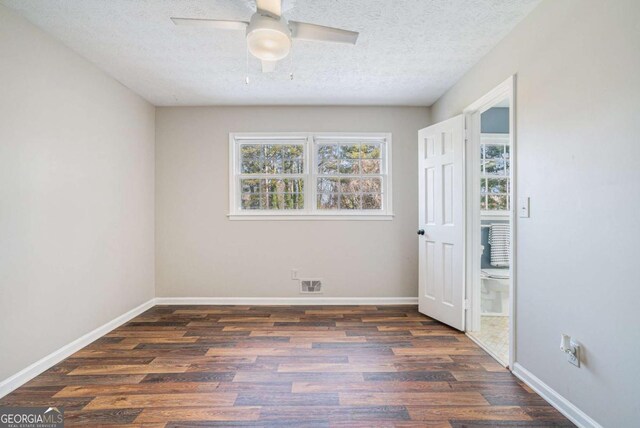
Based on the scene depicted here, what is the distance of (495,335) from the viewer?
297 centimetres

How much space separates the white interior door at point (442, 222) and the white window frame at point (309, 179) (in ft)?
1.61

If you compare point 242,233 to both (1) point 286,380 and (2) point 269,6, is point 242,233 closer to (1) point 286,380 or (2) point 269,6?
(1) point 286,380

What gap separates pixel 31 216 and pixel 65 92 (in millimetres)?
1036

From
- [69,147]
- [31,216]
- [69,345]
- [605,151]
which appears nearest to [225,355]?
[69,345]

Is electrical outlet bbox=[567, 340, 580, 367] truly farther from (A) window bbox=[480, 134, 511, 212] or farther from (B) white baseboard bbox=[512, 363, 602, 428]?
(A) window bbox=[480, 134, 511, 212]

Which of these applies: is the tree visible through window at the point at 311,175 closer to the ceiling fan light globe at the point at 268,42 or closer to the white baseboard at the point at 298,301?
the white baseboard at the point at 298,301

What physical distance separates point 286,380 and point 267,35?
215 centimetres

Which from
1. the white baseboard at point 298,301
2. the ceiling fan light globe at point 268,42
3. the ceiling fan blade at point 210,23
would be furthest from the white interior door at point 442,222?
the ceiling fan blade at point 210,23

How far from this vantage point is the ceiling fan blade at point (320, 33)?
1.75 m

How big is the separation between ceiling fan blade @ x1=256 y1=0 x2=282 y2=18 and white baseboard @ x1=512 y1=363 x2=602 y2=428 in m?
2.70

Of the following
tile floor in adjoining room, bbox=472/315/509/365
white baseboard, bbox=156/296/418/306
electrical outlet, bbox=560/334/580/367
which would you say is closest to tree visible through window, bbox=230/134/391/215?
white baseboard, bbox=156/296/418/306

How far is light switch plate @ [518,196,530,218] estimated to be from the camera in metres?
2.10

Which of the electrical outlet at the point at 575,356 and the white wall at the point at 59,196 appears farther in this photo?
the white wall at the point at 59,196

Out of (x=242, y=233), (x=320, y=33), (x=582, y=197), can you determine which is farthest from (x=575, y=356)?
(x=242, y=233)
